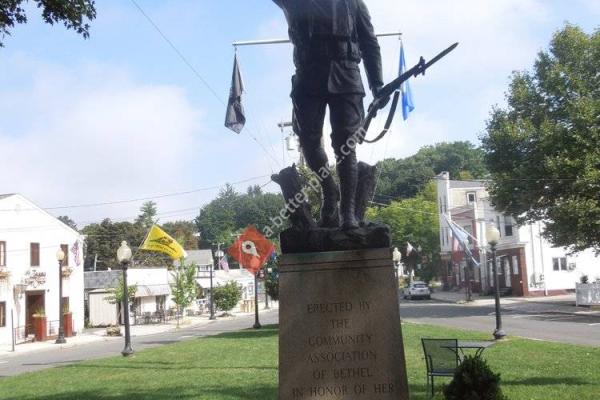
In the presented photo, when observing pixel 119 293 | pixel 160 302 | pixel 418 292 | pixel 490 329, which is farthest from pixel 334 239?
pixel 418 292

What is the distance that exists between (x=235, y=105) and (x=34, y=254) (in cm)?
1942

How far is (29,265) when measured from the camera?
3344 cm

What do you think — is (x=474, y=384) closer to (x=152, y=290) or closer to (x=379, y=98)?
(x=379, y=98)

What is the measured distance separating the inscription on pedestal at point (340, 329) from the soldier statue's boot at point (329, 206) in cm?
81

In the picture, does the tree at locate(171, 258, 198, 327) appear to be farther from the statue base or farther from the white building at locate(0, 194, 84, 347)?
the statue base

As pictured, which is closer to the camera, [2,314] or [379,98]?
[379,98]

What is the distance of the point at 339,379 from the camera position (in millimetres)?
5457

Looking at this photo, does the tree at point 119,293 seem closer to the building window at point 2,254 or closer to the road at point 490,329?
the building window at point 2,254

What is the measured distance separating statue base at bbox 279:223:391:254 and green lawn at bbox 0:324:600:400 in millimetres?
4411

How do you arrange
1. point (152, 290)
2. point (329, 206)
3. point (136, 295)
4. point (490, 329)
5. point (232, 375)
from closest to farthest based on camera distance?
point (329, 206) → point (232, 375) → point (490, 329) → point (136, 295) → point (152, 290)

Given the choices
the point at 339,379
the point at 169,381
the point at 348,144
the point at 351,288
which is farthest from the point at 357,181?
the point at 169,381

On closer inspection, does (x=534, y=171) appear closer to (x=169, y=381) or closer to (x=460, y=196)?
(x=169, y=381)

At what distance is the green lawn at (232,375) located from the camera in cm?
1043

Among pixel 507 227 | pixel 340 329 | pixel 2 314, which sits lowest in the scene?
pixel 2 314
